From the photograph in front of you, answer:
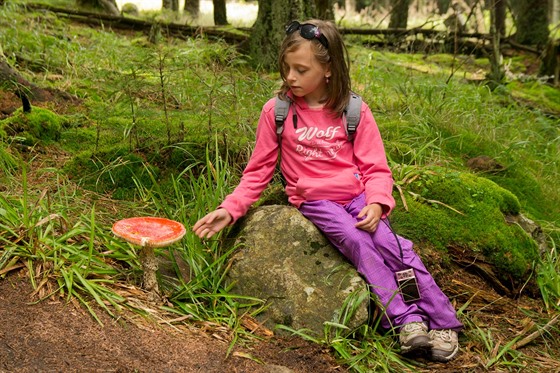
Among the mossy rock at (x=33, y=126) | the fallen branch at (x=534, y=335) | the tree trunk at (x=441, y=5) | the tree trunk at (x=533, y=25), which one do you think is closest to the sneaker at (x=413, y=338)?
the fallen branch at (x=534, y=335)

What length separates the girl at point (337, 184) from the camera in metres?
3.13

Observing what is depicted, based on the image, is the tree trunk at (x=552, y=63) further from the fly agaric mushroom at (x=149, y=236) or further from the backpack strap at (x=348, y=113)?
the fly agaric mushroom at (x=149, y=236)

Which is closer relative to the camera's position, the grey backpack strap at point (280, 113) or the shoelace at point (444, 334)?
the shoelace at point (444, 334)

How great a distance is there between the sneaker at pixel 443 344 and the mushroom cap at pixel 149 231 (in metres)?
1.46

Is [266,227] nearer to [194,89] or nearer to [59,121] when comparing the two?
[194,89]

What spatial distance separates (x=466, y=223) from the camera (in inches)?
152

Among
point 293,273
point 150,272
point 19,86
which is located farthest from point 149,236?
point 19,86

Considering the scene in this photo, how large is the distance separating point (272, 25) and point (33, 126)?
3.41m

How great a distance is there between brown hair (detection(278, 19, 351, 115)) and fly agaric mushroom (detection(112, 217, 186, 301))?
1.05 meters

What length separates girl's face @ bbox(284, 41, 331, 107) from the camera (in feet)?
10.5

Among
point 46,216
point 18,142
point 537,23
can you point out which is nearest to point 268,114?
point 46,216

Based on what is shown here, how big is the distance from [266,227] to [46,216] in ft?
3.94

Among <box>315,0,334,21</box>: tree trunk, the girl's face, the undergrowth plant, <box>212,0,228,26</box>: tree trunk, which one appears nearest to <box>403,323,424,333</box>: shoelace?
the undergrowth plant

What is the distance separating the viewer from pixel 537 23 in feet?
38.2
